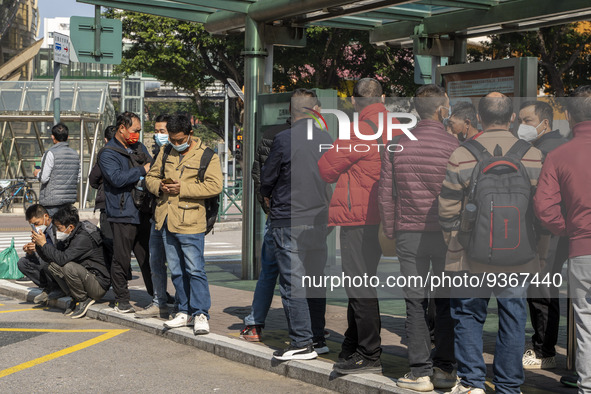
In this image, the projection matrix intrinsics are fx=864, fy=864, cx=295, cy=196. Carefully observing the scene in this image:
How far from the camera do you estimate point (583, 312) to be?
4.76 metres

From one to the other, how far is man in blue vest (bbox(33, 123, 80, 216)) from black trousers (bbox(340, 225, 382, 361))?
5244 millimetres

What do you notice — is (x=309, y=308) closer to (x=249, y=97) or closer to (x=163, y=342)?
(x=163, y=342)

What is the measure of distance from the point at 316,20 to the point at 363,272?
596cm

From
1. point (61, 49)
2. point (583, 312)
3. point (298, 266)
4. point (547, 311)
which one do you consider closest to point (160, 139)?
Answer: point (298, 266)

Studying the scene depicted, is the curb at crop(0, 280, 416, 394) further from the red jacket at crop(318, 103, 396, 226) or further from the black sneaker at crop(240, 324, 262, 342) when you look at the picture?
the red jacket at crop(318, 103, 396, 226)

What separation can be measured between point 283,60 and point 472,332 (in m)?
23.8

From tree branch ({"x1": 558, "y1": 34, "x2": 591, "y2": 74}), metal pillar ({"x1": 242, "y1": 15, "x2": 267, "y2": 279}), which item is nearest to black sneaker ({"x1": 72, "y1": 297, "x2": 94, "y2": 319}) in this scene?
metal pillar ({"x1": 242, "y1": 15, "x2": 267, "y2": 279})

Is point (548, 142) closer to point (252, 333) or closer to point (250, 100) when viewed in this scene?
point (252, 333)

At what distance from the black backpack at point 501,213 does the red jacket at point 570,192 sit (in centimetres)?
10

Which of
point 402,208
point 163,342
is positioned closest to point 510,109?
point 402,208

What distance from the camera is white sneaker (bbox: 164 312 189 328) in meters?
7.59

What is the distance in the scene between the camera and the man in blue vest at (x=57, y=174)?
10.1m

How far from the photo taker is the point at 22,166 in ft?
97.7

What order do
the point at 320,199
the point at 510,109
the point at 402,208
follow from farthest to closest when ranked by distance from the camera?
the point at 320,199, the point at 402,208, the point at 510,109
